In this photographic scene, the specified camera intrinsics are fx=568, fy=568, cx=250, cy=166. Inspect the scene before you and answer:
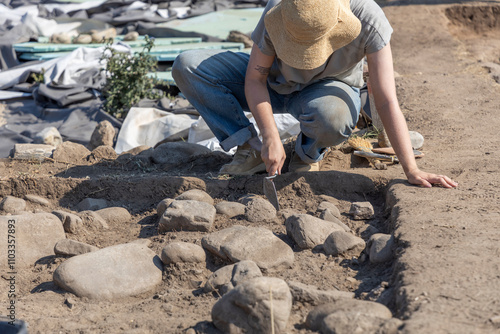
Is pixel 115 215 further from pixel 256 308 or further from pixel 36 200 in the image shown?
pixel 256 308

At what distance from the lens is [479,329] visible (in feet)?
5.43

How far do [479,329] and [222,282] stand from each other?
0.92 meters

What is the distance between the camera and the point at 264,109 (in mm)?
2938

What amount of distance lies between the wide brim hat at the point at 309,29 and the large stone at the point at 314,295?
1.13 metres

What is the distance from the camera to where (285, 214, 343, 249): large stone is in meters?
2.48

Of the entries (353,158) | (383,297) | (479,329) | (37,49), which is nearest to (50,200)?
(353,158)

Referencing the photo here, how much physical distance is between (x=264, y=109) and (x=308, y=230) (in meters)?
0.75

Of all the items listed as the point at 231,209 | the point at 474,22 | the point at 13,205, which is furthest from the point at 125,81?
the point at 474,22

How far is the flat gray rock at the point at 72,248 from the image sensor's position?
253 centimetres

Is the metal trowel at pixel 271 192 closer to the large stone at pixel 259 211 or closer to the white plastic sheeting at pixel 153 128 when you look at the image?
the large stone at pixel 259 211

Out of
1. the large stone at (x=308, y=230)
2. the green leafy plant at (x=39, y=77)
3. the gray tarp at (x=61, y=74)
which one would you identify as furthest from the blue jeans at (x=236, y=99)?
the green leafy plant at (x=39, y=77)

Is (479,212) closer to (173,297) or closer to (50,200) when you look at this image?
(173,297)

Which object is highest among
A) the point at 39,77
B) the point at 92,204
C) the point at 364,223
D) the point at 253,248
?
the point at 253,248

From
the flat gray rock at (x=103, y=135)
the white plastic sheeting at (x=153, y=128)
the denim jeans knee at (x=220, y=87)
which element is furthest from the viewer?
the flat gray rock at (x=103, y=135)
